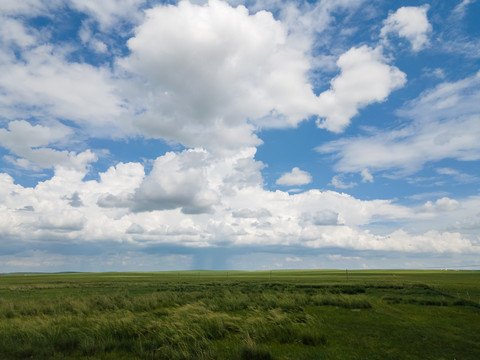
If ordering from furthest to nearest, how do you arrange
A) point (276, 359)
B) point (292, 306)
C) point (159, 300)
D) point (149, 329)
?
1. point (159, 300)
2. point (292, 306)
3. point (149, 329)
4. point (276, 359)

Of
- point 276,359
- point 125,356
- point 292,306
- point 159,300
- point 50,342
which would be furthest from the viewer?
point 159,300

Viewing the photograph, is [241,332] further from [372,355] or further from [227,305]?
[227,305]

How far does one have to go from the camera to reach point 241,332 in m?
14.7

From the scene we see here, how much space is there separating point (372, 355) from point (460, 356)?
10.3 ft

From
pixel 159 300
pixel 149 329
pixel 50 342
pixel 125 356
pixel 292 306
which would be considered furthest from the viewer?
pixel 159 300

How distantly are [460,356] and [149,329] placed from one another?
1221cm

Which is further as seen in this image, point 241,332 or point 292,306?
point 292,306

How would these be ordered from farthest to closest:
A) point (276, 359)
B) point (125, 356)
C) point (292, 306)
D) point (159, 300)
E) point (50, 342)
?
point (159, 300)
point (292, 306)
point (50, 342)
point (125, 356)
point (276, 359)

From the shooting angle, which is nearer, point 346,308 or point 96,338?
point 96,338

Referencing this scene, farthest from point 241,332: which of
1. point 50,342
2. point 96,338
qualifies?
point 50,342

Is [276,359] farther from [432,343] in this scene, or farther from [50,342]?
[50,342]

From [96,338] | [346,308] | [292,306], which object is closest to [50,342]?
[96,338]

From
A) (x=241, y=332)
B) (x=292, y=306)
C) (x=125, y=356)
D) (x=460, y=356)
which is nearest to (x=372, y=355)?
(x=460, y=356)

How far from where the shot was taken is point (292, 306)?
21953mm
